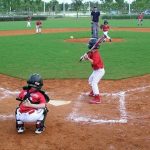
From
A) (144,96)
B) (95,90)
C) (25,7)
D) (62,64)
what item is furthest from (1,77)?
(25,7)

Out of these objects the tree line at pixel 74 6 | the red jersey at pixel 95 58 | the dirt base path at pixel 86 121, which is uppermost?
the tree line at pixel 74 6

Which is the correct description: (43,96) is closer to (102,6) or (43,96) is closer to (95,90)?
(95,90)

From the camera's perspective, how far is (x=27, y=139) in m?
6.48

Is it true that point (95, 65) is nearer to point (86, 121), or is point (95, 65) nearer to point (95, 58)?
point (95, 58)

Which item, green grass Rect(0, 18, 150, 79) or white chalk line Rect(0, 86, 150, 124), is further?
green grass Rect(0, 18, 150, 79)

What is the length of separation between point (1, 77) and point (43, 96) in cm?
551

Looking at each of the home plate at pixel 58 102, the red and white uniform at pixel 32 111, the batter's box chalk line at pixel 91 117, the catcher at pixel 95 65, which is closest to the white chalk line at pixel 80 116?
the batter's box chalk line at pixel 91 117

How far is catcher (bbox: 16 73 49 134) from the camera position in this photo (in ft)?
22.3

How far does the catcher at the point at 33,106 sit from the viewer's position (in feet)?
22.3

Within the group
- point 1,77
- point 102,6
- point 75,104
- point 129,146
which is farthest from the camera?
point 102,6

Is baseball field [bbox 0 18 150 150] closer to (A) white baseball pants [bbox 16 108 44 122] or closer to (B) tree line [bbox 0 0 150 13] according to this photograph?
(A) white baseball pants [bbox 16 108 44 122]

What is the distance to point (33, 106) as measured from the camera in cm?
686

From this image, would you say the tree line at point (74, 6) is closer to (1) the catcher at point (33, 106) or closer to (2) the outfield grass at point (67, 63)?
(2) the outfield grass at point (67, 63)

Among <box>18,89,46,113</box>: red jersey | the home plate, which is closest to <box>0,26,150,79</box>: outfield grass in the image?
the home plate
